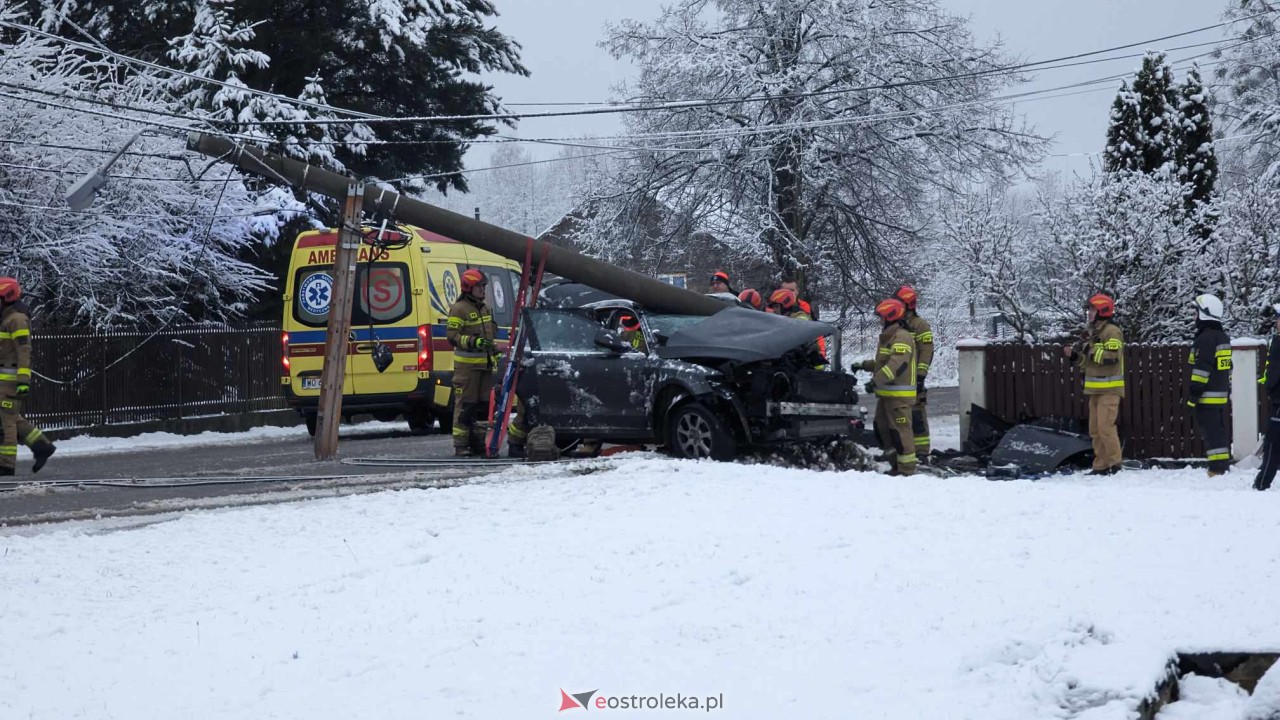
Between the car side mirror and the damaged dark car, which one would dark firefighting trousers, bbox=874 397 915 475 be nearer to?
the damaged dark car

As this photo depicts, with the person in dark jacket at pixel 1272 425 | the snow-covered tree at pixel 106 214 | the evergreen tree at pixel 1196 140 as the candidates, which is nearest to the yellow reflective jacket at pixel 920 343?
the person in dark jacket at pixel 1272 425

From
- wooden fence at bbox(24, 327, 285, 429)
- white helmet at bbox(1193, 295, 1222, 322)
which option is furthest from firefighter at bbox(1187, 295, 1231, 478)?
wooden fence at bbox(24, 327, 285, 429)

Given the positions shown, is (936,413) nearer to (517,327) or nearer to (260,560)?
(517,327)

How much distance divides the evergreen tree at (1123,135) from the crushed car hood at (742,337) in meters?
10.6

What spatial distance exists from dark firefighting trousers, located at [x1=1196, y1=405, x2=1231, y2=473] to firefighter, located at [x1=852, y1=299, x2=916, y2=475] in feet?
8.49

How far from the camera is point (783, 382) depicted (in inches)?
485

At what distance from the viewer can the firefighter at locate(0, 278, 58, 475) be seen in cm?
1309

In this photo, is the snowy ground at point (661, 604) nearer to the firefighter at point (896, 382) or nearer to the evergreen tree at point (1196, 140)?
the firefighter at point (896, 382)

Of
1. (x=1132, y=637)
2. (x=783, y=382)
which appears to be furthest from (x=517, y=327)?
(x=1132, y=637)

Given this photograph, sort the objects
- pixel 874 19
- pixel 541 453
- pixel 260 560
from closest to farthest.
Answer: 1. pixel 260 560
2. pixel 541 453
3. pixel 874 19

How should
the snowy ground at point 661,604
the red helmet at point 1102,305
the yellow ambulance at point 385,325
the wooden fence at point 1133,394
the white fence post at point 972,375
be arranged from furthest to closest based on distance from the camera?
1. the yellow ambulance at point 385,325
2. the white fence post at point 972,375
3. the wooden fence at point 1133,394
4. the red helmet at point 1102,305
5. the snowy ground at point 661,604

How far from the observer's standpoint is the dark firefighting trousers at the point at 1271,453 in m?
11.4

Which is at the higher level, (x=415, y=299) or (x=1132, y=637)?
(x=415, y=299)

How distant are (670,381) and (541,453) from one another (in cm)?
151
